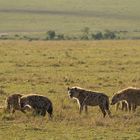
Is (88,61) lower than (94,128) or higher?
higher

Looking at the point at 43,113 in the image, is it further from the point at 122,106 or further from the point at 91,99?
the point at 122,106

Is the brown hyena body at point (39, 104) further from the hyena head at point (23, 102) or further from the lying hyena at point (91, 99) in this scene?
the lying hyena at point (91, 99)

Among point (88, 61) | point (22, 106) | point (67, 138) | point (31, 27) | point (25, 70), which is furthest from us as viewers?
point (31, 27)

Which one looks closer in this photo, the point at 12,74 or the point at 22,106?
the point at 22,106

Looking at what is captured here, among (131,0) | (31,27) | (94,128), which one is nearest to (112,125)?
(94,128)

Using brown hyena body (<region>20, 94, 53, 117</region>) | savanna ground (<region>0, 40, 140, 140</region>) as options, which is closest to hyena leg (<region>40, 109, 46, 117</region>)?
brown hyena body (<region>20, 94, 53, 117</region>)

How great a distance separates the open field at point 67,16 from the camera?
9781cm

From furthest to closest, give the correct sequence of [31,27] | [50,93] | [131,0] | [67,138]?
[131,0]
[31,27]
[50,93]
[67,138]

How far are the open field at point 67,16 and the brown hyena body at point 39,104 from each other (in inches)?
2917

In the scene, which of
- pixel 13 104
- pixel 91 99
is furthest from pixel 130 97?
pixel 13 104

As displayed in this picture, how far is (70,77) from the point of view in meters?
23.9

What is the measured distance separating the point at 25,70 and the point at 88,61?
5.61m

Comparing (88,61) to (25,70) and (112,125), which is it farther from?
(112,125)

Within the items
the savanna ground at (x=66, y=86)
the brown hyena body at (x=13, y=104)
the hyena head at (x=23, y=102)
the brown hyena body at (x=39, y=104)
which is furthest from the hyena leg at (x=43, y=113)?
the brown hyena body at (x=13, y=104)
